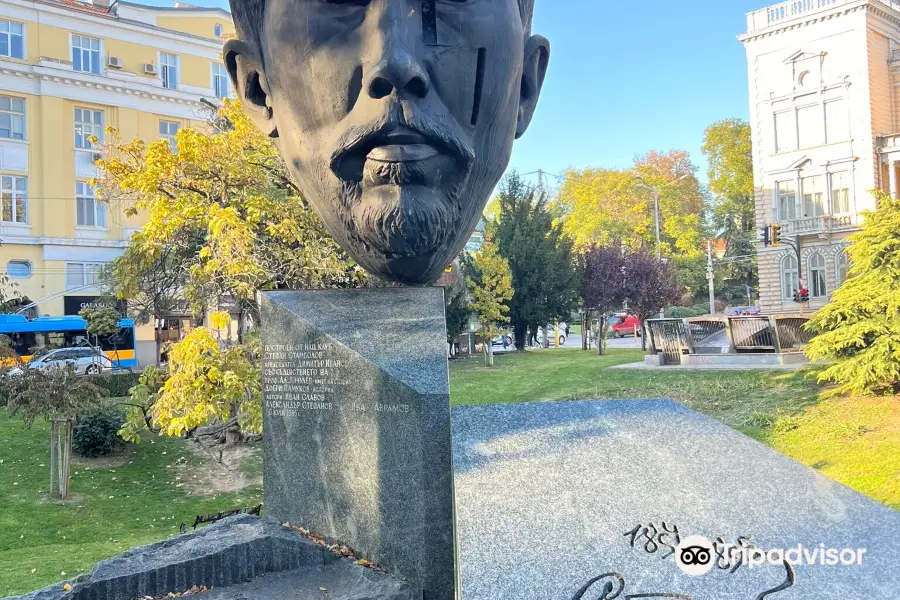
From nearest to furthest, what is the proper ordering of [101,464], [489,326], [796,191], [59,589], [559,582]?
[559,582] → [59,589] → [101,464] → [489,326] → [796,191]

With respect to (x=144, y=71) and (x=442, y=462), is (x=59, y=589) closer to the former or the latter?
(x=442, y=462)

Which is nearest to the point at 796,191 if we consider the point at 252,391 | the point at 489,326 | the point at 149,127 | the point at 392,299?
the point at 489,326

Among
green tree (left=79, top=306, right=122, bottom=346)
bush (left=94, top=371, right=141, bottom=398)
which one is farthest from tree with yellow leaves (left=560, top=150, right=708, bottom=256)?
green tree (left=79, top=306, right=122, bottom=346)

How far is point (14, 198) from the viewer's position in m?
29.7

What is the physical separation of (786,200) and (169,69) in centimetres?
3244

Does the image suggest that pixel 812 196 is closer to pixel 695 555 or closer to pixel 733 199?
pixel 733 199

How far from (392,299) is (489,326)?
20.9 metres

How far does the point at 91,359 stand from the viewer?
1041 inches

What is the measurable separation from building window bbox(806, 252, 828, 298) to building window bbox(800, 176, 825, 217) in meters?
2.25

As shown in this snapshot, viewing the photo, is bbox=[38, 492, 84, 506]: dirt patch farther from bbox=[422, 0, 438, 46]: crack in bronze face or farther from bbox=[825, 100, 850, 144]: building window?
bbox=[825, 100, 850, 144]: building window

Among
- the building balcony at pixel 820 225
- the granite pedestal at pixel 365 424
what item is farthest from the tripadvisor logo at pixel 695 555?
the building balcony at pixel 820 225

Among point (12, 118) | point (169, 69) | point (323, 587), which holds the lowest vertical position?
point (323, 587)

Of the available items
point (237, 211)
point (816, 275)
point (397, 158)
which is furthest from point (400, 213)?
point (816, 275)

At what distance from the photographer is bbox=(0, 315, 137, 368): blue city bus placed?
25.6m
